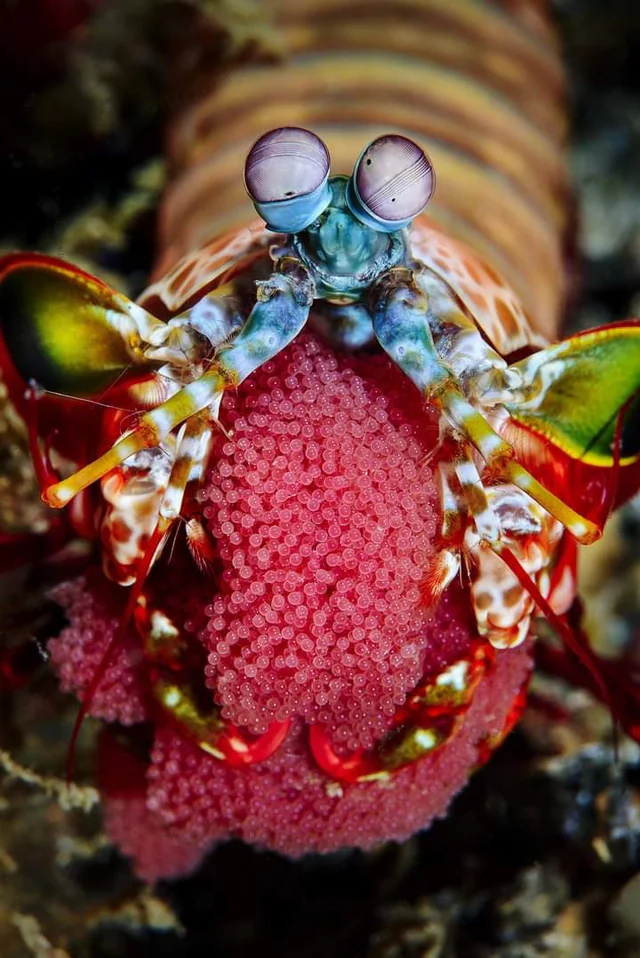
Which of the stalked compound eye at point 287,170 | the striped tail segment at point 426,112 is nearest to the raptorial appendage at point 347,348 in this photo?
the stalked compound eye at point 287,170

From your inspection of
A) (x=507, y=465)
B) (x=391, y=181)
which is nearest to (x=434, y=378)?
(x=507, y=465)

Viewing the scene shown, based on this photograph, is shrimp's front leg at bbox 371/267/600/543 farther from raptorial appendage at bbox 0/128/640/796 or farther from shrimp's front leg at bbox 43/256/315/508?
shrimp's front leg at bbox 43/256/315/508

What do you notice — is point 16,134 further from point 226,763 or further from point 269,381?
point 226,763

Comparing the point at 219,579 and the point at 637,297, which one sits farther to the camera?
the point at 637,297

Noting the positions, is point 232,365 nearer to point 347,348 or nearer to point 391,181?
point 347,348

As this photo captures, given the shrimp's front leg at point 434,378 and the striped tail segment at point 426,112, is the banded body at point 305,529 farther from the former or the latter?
the striped tail segment at point 426,112

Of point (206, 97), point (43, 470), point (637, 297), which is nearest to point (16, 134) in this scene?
point (206, 97)
